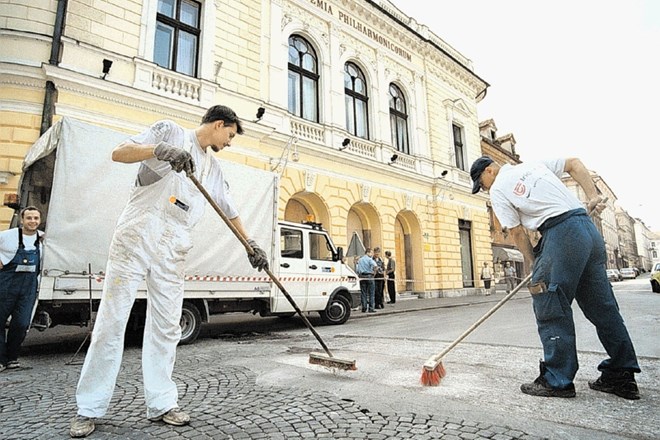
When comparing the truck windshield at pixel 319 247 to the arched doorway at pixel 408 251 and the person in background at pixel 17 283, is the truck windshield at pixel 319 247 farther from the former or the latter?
the arched doorway at pixel 408 251

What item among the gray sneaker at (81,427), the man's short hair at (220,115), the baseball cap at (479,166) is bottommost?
the gray sneaker at (81,427)

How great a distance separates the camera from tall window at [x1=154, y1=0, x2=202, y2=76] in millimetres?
10703

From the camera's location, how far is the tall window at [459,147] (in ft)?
69.0

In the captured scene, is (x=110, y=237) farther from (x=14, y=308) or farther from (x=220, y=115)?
(x=220, y=115)

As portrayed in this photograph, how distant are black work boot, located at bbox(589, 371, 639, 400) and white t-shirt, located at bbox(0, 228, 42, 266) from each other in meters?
5.86

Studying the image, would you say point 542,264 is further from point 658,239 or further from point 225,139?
point 658,239

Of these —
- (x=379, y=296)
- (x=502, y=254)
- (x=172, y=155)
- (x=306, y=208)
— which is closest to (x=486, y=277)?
(x=502, y=254)

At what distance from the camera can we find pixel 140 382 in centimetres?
338

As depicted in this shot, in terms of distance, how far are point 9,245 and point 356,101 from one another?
541 inches

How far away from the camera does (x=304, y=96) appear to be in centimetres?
1433

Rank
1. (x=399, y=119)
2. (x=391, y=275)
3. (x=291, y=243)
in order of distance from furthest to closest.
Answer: (x=399, y=119), (x=391, y=275), (x=291, y=243)

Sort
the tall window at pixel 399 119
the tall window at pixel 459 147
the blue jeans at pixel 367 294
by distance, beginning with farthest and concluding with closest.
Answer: the tall window at pixel 459 147 → the tall window at pixel 399 119 → the blue jeans at pixel 367 294

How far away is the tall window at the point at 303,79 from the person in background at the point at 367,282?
6.02m

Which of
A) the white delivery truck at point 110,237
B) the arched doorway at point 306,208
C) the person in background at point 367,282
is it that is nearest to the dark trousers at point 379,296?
the person in background at point 367,282
